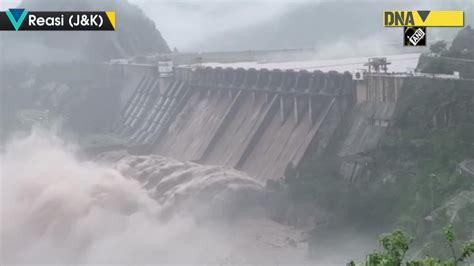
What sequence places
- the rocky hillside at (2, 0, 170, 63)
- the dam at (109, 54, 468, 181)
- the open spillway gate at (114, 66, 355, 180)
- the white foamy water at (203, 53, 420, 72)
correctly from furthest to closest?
1. the rocky hillside at (2, 0, 170, 63)
2. the white foamy water at (203, 53, 420, 72)
3. the open spillway gate at (114, 66, 355, 180)
4. the dam at (109, 54, 468, 181)

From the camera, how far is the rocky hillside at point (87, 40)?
9738 centimetres

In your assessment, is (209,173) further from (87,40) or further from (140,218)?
(87,40)

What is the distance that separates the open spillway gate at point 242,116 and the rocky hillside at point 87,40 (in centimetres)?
2274

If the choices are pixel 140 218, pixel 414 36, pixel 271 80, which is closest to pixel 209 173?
pixel 140 218

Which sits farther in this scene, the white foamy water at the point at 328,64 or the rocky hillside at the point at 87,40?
the rocky hillside at the point at 87,40

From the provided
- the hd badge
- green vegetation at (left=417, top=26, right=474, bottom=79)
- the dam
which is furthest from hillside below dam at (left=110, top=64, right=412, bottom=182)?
the hd badge

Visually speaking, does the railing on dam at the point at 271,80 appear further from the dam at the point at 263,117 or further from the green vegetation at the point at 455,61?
the green vegetation at the point at 455,61

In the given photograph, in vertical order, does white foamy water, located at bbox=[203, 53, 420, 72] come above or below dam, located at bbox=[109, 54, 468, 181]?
above

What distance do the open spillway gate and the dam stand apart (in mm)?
74

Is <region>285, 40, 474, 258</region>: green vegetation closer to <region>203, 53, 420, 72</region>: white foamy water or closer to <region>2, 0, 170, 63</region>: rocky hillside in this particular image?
<region>203, 53, 420, 72</region>: white foamy water

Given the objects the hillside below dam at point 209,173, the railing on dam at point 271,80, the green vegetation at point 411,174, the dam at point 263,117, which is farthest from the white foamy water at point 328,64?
the green vegetation at point 411,174

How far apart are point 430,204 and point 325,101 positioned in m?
16.1

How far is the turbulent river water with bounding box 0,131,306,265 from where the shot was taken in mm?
44188

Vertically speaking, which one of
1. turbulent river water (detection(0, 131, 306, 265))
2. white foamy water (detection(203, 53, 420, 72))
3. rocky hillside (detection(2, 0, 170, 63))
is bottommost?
turbulent river water (detection(0, 131, 306, 265))
